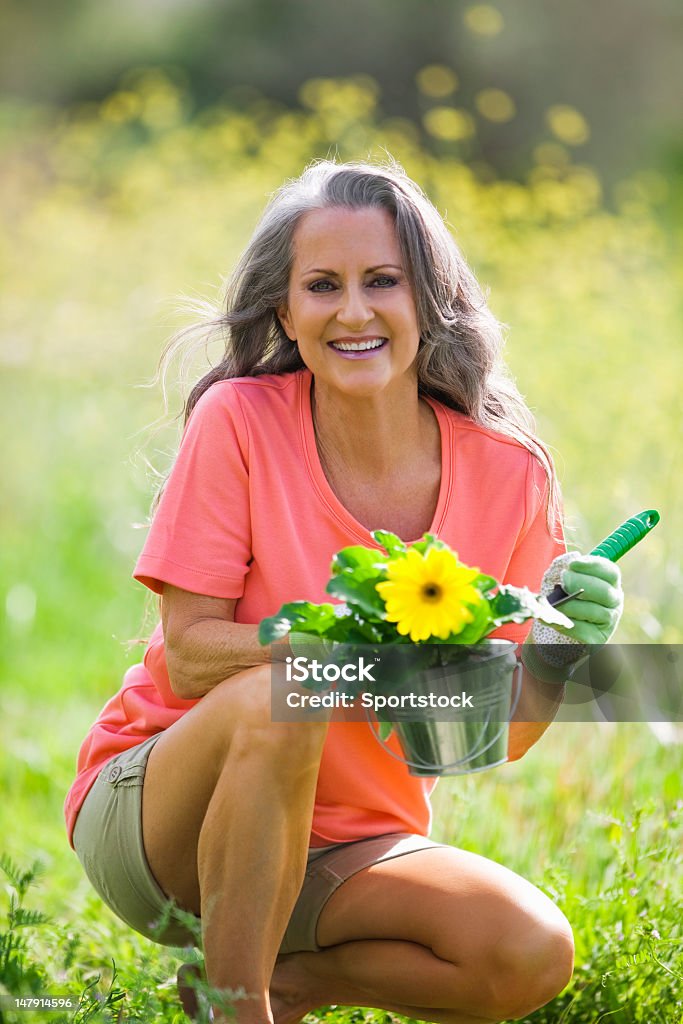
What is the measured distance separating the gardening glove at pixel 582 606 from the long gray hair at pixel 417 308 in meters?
0.36

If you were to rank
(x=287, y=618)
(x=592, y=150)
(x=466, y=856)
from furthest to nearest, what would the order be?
(x=592, y=150)
(x=466, y=856)
(x=287, y=618)

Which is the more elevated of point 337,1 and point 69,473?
point 337,1

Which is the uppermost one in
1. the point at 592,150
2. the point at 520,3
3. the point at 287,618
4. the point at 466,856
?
the point at 520,3

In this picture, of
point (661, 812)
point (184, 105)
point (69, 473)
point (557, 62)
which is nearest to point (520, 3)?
point (557, 62)

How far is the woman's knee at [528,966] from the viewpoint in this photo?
175 cm

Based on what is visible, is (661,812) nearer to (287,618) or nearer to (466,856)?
(466,856)

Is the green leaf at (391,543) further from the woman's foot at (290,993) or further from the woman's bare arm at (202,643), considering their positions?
the woman's foot at (290,993)

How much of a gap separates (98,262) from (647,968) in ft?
14.8

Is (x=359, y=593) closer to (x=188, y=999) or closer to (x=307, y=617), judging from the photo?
(x=307, y=617)

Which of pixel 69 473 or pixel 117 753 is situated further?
pixel 69 473

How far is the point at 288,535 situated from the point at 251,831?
19.1 inches

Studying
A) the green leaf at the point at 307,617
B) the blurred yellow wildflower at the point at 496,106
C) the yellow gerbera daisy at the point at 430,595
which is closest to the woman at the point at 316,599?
the green leaf at the point at 307,617

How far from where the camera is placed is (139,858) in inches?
74.4

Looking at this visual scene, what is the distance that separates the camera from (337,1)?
8.55m
